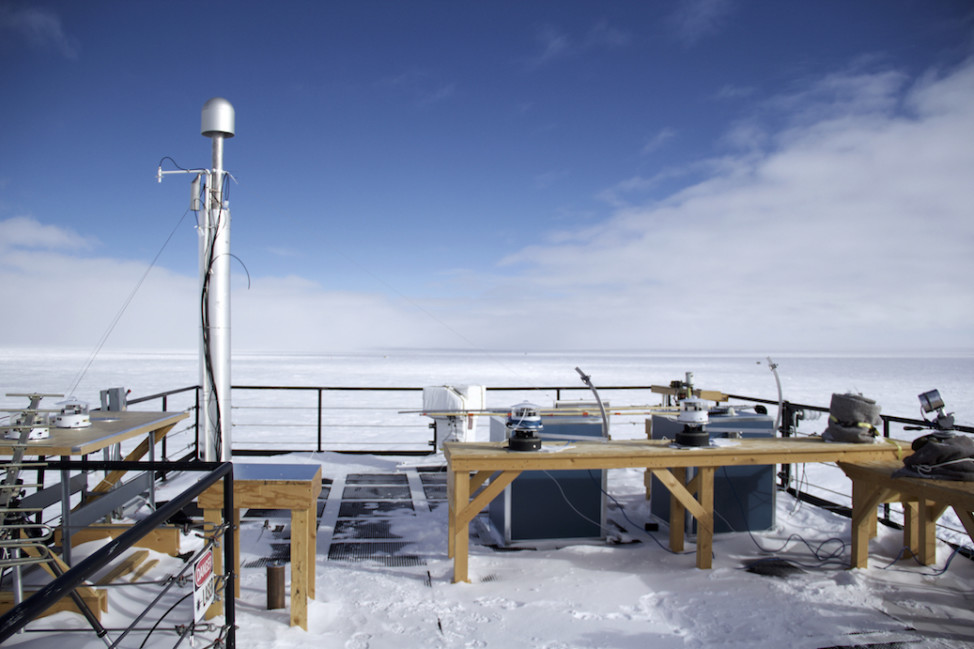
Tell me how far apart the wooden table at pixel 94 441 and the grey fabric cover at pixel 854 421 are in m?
4.69

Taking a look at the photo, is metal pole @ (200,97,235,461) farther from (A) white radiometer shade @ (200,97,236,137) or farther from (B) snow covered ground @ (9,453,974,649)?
(B) snow covered ground @ (9,453,974,649)

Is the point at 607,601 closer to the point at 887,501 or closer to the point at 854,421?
the point at 887,501

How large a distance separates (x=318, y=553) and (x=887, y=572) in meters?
3.76

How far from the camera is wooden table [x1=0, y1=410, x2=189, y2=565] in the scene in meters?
3.51

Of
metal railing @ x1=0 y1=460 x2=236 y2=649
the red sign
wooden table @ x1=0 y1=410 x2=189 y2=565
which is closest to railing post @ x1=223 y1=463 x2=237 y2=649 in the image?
metal railing @ x1=0 y1=460 x2=236 y2=649

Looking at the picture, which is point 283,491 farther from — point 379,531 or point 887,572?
point 887,572

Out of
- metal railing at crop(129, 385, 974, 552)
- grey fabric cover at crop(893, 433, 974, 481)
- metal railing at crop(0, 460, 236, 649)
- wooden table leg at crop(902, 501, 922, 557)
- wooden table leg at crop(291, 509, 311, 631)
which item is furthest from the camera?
metal railing at crop(129, 385, 974, 552)

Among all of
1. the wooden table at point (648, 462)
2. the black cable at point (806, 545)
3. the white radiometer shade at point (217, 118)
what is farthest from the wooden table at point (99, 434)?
the black cable at point (806, 545)

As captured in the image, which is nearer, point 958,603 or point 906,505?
point 958,603

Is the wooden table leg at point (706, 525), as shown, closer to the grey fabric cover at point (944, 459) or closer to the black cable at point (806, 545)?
the black cable at point (806, 545)

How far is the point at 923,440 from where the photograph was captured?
3873 millimetres

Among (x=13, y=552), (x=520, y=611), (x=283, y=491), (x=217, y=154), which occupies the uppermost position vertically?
(x=217, y=154)

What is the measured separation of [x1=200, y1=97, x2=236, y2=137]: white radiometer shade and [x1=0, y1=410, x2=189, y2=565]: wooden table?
7.63 ft

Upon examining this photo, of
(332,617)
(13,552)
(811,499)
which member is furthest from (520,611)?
(811,499)
